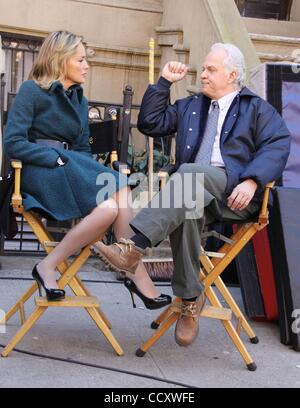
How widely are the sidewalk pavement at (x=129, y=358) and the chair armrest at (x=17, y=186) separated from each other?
Answer: 0.77 m

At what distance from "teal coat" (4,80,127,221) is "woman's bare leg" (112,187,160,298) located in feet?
0.23

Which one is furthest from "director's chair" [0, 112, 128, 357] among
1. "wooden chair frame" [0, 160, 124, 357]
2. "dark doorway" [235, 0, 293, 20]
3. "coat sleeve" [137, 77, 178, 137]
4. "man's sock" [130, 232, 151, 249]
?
"dark doorway" [235, 0, 293, 20]

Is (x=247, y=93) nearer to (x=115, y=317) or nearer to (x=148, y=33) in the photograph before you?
(x=115, y=317)

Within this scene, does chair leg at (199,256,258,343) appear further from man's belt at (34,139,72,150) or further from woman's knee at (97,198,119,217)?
man's belt at (34,139,72,150)

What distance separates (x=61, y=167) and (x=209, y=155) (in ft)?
2.67

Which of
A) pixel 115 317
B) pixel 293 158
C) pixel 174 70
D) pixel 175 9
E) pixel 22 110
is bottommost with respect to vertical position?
pixel 115 317

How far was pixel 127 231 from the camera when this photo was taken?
3.87 metres

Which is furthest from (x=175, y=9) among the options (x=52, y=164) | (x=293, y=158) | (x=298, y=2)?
(x=52, y=164)

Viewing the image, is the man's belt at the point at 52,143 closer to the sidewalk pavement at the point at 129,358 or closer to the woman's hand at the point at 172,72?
the woman's hand at the point at 172,72

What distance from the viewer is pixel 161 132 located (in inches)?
166

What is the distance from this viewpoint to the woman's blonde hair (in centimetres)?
407

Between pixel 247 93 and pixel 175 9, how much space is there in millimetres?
4052

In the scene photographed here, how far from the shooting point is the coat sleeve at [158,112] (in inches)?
164

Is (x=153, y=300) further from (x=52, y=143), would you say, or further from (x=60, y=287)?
(x=52, y=143)
